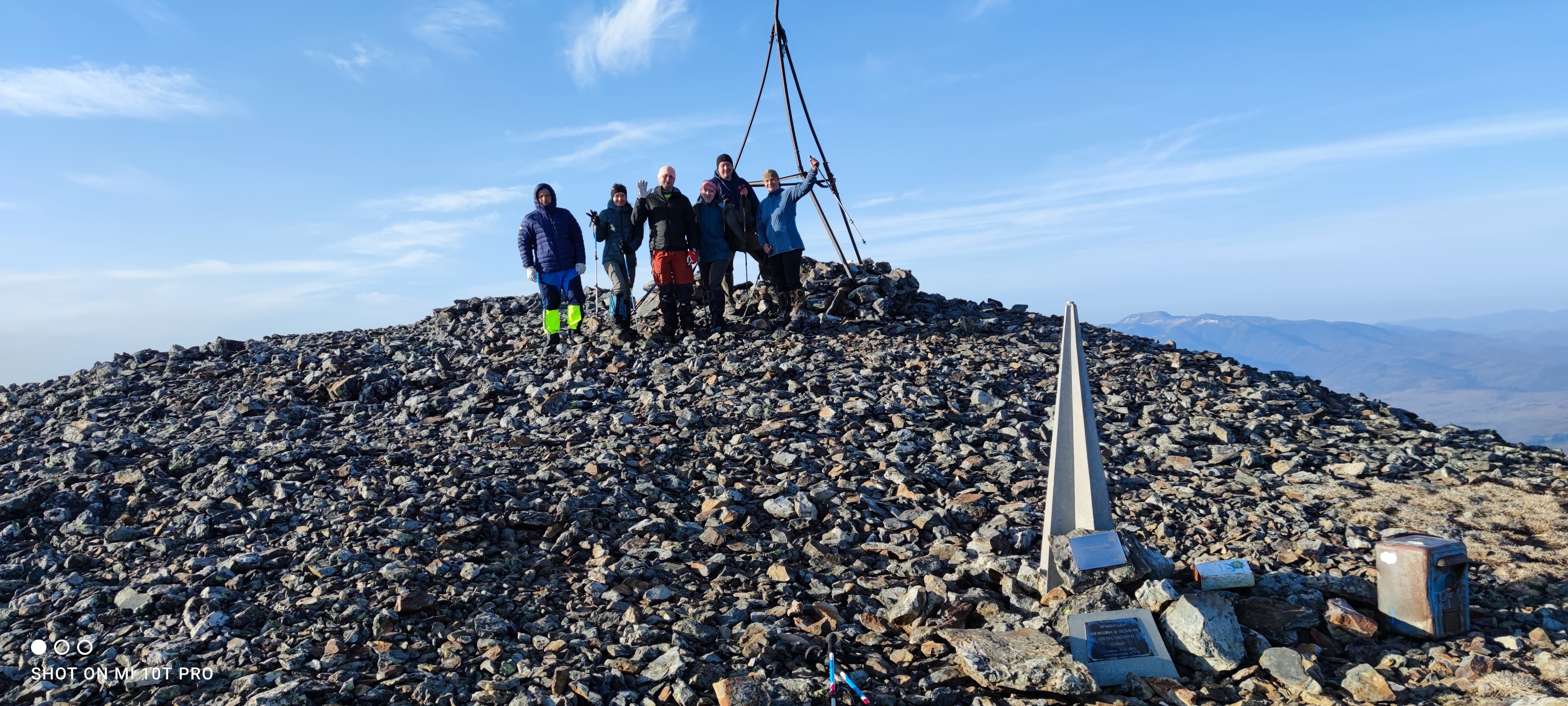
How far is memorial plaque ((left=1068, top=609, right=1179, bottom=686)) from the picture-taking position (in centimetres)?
487

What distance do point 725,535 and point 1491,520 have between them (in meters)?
6.43

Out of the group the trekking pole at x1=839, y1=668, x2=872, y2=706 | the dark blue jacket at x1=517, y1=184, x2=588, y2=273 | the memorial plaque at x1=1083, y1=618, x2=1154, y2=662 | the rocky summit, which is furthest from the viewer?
the dark blue jacket at x1=517, y1=184, x2=588, y2=273

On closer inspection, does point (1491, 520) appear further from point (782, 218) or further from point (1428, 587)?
point (782, 218)

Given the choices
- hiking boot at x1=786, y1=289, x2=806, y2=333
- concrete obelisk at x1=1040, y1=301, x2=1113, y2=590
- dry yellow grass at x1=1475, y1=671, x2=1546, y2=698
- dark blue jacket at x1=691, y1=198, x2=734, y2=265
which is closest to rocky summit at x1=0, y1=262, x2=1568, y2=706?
dry yellow grass at x1=1475, y1=671, x2=1546, y2=698

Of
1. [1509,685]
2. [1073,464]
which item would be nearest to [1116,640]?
[1073,464]

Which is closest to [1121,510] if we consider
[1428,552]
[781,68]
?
[1428,552]

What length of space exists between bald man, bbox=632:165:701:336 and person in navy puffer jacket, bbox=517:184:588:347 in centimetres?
101

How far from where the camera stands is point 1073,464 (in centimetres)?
582

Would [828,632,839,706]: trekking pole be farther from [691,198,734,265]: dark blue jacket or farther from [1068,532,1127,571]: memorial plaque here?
[691,198,734,265]: dark blue jacket

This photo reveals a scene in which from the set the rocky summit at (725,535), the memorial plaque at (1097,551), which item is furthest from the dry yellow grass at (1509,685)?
the memorial plaque at (1097,551)

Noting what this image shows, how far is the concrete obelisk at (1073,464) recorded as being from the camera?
18.6 feet

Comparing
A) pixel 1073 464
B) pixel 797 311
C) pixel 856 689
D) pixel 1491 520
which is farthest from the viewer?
pixel 797 311

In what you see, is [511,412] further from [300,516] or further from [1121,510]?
[1121,510]

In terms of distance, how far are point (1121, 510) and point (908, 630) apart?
9.76 feet
